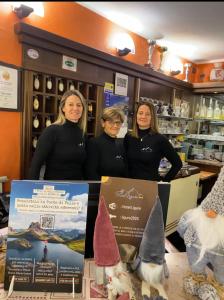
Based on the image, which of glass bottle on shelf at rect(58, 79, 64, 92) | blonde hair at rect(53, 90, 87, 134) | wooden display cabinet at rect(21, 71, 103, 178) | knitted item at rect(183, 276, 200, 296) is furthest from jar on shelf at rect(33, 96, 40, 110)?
knitted item at rect(183, 276, 200, 296)

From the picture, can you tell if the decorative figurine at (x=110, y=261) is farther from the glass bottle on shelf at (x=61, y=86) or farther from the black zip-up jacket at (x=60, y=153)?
the glass bottle on shelf at (x=61, y=86)

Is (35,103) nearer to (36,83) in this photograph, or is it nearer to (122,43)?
(36,83)

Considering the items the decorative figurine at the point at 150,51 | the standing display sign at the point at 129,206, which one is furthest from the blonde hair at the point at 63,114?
the decorative figurine at the point at 150,51

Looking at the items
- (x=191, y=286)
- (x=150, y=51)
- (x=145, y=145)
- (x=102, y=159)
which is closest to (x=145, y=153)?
(x=145, y=145)

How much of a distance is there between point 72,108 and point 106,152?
0.39 meters

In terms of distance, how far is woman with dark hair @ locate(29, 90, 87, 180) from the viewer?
1742mm

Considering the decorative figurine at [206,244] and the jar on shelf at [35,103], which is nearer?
the decorative figurine at [206,244]

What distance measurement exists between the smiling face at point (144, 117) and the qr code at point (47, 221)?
1355 millimetres

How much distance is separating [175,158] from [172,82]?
182 centimetres

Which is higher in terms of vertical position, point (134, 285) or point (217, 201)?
point (217, 201)

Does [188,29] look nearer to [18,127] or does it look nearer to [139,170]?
[139,170]

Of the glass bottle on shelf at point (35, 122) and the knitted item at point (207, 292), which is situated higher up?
the glass bottle on shelf at point (35, 122)

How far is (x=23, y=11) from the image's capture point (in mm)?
1905

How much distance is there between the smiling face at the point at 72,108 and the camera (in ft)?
6.00
